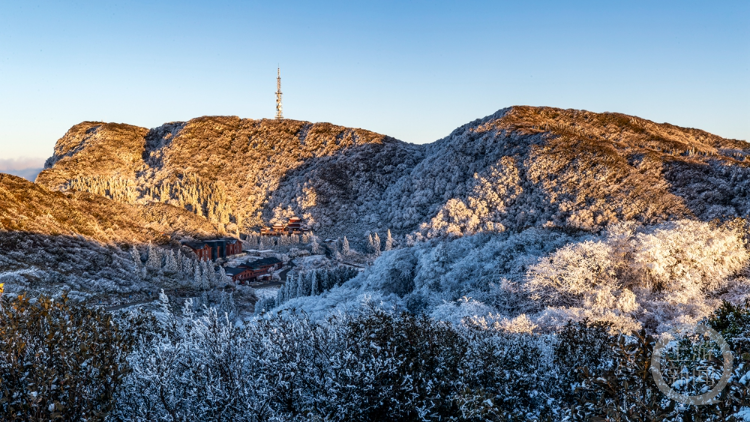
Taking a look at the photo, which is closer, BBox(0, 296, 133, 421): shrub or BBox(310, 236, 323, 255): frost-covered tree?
BBox(0, 296, 133, 421): shrub

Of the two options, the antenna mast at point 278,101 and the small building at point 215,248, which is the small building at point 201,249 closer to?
the small building at point 215,248

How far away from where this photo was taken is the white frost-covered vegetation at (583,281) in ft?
74.7

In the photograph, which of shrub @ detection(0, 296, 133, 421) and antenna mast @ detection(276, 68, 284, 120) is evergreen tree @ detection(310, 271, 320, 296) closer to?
shrub @ detection(0, 296, 133, 421)

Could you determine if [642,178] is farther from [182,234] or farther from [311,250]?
[182,234]

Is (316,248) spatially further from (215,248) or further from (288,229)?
(215,248)

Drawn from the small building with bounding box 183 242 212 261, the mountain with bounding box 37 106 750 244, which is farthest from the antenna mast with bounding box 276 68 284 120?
the small building with bounding box 183 242 212 261

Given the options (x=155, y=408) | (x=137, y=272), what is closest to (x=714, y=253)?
(x=155, y=408)

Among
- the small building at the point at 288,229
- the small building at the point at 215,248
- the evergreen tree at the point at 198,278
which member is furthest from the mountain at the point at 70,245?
the small building at the point at 288,229

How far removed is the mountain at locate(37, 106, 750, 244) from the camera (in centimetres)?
4928

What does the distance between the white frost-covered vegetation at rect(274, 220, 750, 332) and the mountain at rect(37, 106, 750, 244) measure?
A: 12.9 metres

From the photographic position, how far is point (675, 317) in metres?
22.5

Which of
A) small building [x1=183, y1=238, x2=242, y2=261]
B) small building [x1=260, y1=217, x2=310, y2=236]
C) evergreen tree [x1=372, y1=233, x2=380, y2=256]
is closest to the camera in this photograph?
small building [x1=183, y1=238, x2=242, y2=261]

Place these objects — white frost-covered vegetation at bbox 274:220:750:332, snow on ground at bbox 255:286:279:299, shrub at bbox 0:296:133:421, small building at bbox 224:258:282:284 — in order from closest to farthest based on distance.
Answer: shrub at bbox 0:296:133:421, white frost-covered vegetation at bbox 274:220:750:332, snow on ground at bbox 255:286:279:299, small building at bbox 224:258:282:284

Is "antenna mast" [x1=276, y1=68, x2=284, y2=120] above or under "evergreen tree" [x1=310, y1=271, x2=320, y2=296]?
above
